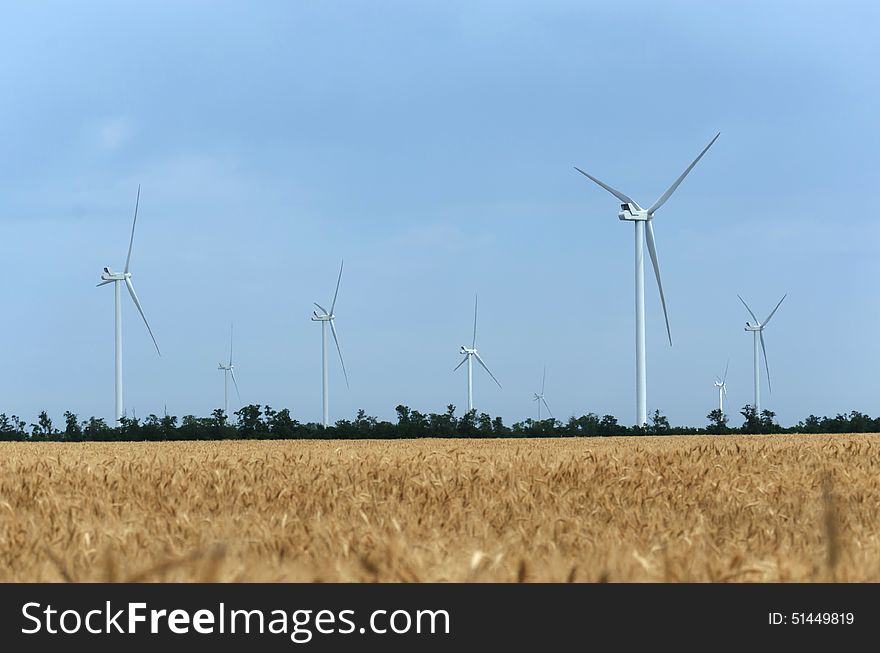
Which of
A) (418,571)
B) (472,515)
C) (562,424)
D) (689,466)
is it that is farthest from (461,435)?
(418,571)

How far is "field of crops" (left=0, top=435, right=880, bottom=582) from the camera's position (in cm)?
486

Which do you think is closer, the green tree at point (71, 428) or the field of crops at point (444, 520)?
the field of crops at point (444, 520)

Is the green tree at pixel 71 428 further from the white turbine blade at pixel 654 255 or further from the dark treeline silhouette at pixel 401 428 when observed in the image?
the white turbine blade at pixel 654 255

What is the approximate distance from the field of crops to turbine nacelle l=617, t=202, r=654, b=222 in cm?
4447

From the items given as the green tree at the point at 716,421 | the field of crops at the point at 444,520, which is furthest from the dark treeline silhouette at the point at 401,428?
the field of crops at the point at 444,520

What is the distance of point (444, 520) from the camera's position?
7.83 metres

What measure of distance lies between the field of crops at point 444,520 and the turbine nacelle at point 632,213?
44.5 meters

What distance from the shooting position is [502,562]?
525 centimetres

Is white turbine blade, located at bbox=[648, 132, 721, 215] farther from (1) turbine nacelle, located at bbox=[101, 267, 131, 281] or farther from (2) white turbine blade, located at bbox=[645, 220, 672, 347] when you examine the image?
(1) turbine nacelle, located at bbox=[101, 267, 131, 281]

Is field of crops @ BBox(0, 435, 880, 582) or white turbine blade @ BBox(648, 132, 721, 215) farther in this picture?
white turbine blade @ BBox(648, 132, 721, 215)

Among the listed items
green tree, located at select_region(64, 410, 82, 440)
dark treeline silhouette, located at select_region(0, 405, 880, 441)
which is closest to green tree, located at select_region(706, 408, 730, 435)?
dark treeline silhouette, located at select_region(0, 405, 880, 441)

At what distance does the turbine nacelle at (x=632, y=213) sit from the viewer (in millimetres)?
58531
